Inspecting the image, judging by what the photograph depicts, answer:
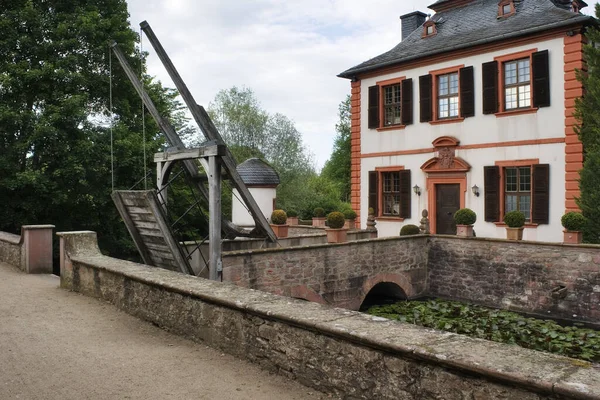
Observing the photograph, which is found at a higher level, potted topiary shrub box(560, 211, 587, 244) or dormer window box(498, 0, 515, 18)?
dormer window box(498, 0, 515, 18)

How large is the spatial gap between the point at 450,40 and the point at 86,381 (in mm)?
17641

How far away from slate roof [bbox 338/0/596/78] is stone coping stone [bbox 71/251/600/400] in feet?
46.7

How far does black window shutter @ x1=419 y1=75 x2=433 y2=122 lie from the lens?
19094mm

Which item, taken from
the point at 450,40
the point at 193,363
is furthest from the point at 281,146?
the point at 193,363

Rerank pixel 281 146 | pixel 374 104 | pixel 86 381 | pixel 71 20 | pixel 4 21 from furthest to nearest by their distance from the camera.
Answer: pixel 281 146 < pixel 374 104 < pixel 71 20 < pixel 4 21 < pixel 86 381

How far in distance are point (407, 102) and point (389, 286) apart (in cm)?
677

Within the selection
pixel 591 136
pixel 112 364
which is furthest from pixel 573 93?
pixel 112 364

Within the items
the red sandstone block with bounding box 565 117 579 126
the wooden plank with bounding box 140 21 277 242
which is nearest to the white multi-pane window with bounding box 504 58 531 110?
the red sandstone block with bounding box 565 117 579 126

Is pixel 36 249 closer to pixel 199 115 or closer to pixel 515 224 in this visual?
pixel 199 115

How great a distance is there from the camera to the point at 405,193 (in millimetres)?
20047

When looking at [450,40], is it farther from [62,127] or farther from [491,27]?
[62,127]

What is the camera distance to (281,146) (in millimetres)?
42750

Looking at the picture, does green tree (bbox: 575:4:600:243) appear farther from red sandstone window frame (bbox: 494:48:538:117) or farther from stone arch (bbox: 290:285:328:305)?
stone arch (bbox: 290:285:328:305)

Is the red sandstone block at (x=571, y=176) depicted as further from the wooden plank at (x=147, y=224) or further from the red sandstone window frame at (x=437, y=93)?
the wooden plank at (x=147, y=224)
